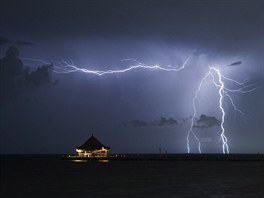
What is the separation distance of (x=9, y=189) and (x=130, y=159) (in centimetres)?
8276

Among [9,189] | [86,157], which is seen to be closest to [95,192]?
[9,189]

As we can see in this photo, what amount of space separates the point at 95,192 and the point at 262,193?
14.8 meters

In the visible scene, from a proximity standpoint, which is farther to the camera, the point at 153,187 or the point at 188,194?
the point at 153,187

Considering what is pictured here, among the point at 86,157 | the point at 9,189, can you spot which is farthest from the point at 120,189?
the point at 86,157

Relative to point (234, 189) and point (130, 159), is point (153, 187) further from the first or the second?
point (130, 159)

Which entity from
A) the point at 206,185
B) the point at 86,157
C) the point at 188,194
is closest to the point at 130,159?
the point at 86,157

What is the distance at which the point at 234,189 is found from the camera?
4509 centimetres

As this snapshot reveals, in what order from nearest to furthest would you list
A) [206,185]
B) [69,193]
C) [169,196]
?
[169,196], [69,193], [206,185]

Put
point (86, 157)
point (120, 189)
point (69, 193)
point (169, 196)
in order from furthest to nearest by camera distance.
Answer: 1. point (86, 157)
2. point (120, 189)
3. point (69, 193)
4. point (169, 196)

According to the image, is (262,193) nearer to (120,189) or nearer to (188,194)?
(188,194)

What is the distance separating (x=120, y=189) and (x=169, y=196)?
7533 mm

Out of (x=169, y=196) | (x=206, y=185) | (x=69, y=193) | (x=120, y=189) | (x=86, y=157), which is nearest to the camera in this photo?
(x=169, y=196)

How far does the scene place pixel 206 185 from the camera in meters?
49.2

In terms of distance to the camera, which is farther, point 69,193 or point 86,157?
point 86,157
